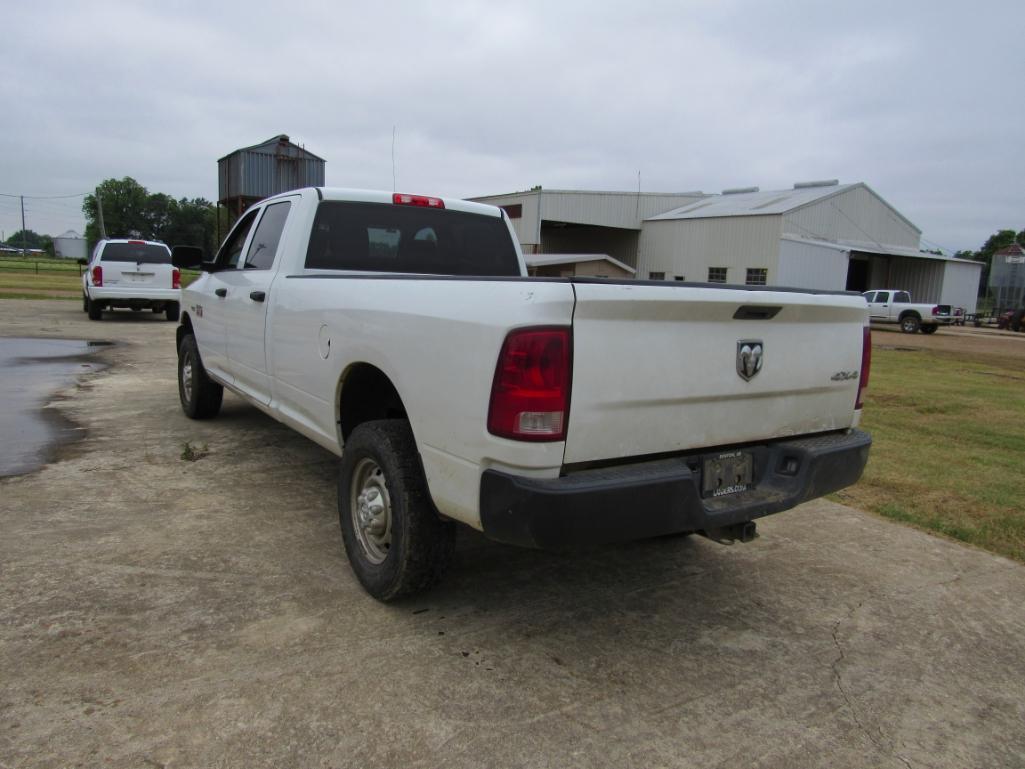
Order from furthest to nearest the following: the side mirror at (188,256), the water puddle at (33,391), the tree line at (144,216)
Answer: the tree line at (144,216) → the side mirror at (188,256) → the water puddle at (33,391)

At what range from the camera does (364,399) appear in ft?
11.7

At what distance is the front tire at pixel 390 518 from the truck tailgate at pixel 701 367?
0.79m

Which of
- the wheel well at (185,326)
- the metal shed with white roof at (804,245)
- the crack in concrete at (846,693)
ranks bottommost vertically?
the crack in concrete at (846,693)

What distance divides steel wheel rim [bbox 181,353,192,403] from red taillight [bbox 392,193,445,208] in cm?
289

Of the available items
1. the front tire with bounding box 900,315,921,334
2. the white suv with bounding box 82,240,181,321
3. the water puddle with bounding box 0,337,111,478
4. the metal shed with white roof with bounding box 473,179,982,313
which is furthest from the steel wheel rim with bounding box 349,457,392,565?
the front tire with bounding box 900,315,921,334

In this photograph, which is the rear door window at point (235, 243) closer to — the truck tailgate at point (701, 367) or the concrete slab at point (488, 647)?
the concrete slab at point (488, 647)

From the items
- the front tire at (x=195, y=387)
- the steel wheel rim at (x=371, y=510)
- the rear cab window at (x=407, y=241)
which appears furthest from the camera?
the front tire at (x=195, y=387)

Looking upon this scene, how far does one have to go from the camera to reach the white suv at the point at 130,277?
15414 millimetres

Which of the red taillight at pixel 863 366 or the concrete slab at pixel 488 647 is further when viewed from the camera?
the red taillight at pixel 863 366

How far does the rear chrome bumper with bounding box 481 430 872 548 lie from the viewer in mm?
2369

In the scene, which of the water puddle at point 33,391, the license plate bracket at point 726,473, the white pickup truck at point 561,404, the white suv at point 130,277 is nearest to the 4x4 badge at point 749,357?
the white pickup truck at point 561,404

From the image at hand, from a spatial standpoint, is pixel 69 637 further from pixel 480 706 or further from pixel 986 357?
pixel 986 357

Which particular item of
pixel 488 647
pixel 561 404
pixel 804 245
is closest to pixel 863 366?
pixel 561 404

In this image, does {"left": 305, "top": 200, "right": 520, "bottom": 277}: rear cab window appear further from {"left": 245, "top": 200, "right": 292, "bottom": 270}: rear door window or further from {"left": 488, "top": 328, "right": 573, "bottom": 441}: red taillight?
{"left": 488, "top": 328, "right": 573, "bottom": 441}: red taillight
